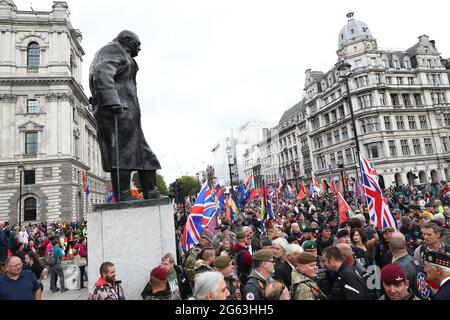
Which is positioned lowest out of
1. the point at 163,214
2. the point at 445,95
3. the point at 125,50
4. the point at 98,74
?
the point at 163,214

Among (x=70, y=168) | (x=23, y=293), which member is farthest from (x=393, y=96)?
(x=23, y=293)

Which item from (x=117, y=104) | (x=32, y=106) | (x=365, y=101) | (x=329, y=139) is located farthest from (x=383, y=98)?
(x=117, y=104)

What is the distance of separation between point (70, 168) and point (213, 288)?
40764 millimetres

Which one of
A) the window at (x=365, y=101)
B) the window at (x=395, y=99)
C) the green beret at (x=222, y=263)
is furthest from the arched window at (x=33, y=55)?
the window at (x=395, y=99)

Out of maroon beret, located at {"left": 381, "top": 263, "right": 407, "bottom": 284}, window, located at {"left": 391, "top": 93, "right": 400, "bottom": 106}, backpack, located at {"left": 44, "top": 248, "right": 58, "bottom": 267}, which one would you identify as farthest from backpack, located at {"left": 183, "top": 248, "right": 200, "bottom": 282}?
window, located at {"left": 391, "top": 93, "right": 400, "bottom": 106}

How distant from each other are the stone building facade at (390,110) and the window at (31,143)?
140 feet

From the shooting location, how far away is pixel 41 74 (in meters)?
40.2

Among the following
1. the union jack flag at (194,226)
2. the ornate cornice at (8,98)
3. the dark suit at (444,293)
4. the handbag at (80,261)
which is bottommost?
the handbag at (80,261)

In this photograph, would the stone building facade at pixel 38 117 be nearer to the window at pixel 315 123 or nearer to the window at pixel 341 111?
the window at pixel 341 111

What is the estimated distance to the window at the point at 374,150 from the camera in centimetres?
4984

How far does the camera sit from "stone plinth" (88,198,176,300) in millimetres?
4324

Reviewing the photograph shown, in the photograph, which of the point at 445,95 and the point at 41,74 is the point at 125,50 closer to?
the point at 41,74

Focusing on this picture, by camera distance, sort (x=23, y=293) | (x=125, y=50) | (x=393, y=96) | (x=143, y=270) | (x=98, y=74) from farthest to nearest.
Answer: (x=393, y=96)
(x=125, y=50)
(x=98, y=74)
(x=143, y=270)
(x=23, y=293)

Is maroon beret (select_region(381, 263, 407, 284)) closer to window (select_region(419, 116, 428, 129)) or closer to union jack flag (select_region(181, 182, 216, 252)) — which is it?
union jack flag (select_region(181, 182, 216, 252))
